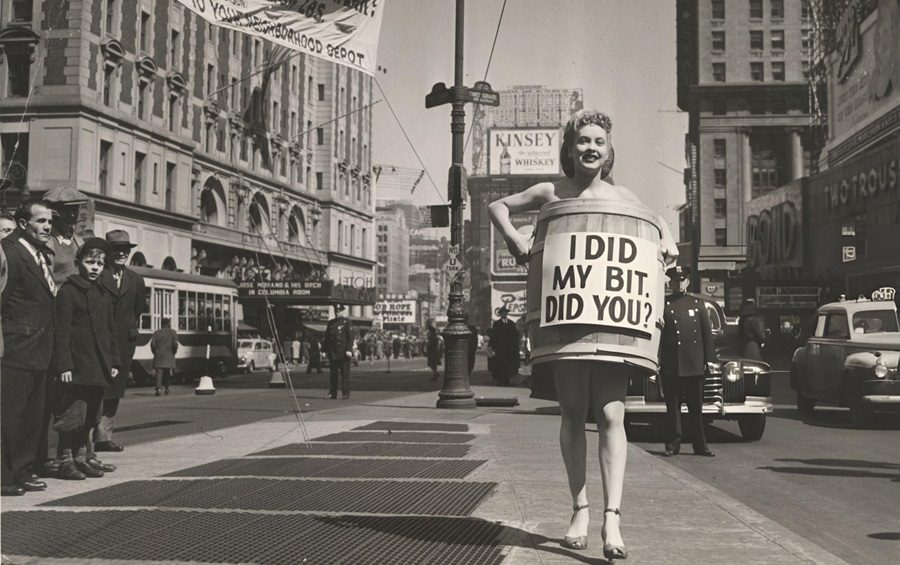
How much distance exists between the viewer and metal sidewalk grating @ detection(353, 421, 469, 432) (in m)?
10.9

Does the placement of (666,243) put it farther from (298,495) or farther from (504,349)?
(504,349)

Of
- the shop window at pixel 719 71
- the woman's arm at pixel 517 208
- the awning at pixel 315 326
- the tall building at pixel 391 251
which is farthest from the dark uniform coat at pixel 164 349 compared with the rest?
the tall building at pixel 391 251

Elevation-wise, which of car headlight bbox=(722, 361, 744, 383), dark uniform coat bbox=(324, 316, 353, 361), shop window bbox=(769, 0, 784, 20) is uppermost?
shop window bbox=(769, 0, 784, 20)

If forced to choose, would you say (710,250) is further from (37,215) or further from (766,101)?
(37,215)

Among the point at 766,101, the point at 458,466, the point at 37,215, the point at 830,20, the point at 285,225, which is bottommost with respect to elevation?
the point at 458,466

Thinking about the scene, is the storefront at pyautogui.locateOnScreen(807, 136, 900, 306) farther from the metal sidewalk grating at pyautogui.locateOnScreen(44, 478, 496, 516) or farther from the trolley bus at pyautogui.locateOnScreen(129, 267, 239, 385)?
the metal sidewalk grating at pyautogui.locateOnScreen(44, 478, 496, 516)

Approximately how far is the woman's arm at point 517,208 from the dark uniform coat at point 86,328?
3752 millimetres

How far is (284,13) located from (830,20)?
158ft

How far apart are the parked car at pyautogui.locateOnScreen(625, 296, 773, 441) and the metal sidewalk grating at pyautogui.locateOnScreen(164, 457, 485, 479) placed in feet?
12.0

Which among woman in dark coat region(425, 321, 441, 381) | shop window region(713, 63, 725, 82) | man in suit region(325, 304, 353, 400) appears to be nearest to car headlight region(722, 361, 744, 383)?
man in suit region(325, 304, 353, 400)

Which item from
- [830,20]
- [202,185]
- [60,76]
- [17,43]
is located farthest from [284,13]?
[830,20]

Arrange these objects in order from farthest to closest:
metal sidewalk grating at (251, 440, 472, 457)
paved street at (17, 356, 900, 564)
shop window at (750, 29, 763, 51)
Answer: shop window at (750, 29, 763, 51) → metal sidewalk grating at (251, 440, 472, 457) → paved street at (17, 356, 900, 564)

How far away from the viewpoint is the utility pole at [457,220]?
14977mm

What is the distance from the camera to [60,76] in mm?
38188
